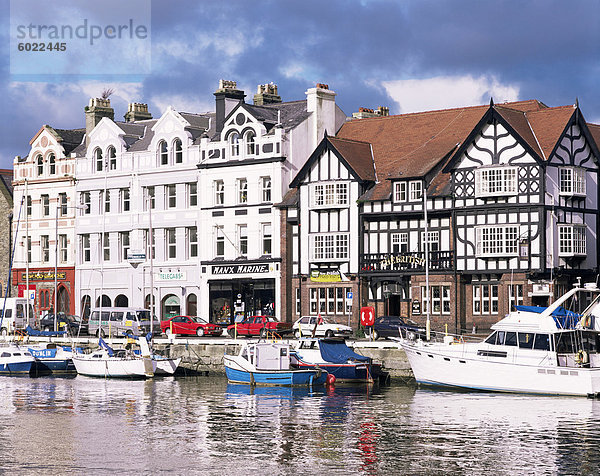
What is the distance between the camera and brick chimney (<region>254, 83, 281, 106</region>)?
288ft

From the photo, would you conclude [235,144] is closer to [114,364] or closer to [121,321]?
[121,321]

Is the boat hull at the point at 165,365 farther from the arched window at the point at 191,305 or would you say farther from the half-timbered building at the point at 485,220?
the arched window at the point at 191,305

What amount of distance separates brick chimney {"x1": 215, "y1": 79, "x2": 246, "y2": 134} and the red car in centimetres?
1613

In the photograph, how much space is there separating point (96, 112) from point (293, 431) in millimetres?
55925

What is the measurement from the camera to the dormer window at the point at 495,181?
2677 inches

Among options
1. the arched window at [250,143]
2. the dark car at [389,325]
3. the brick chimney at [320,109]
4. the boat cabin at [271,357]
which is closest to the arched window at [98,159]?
the arched window at [250,143]

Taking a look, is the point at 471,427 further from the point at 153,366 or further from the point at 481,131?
the point at 481,131

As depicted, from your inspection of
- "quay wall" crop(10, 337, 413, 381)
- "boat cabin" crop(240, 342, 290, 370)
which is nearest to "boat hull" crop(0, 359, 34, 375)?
"quay wall" crop(10, 337, 413, 381)

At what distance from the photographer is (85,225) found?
89.1 m

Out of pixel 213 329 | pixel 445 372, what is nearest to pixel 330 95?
pixel 213 329

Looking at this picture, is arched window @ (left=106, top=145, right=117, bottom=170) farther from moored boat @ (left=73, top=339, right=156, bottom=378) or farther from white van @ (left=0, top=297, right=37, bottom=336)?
moored boat @ (left=73, top=339, right=156, bottom=378)

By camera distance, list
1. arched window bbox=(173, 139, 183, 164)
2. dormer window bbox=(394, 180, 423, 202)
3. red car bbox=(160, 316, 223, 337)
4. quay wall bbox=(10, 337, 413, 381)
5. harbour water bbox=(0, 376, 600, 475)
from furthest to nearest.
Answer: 1. arched window bbox=(173, 139, 183, 164)
2. red car bbox=(160, 316, 223, 337)
3. dormer window bbox=(394, 180, 423, 202)
4. quay wall bbox=(10, 337, 413, 381)
5. harbour water bbox=(0, 376, 600, 475)

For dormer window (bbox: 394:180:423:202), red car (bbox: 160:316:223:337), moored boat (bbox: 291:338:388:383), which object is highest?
dormer window (bbox: 394:180:423:202)

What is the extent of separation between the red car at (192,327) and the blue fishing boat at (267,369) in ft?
45.9
